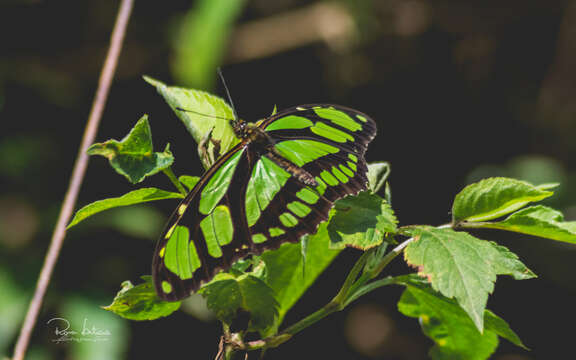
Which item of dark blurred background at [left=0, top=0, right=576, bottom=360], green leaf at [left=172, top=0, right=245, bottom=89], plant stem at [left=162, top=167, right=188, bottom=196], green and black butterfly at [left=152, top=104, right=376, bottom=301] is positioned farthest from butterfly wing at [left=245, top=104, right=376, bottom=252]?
green leaf at [left=172, top=0, right=245, bottom=89]

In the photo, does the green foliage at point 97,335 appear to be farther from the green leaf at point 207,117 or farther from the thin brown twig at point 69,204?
the green leaf at point 207,117

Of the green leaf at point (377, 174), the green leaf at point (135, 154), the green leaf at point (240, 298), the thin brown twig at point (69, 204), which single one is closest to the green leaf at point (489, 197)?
the green leaf at point (377, 174)

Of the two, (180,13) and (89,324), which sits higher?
(180,13)

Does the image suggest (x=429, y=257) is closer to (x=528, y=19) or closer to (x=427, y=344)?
(x=427, y=344)

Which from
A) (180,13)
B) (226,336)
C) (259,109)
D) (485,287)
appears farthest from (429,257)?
(180,13)

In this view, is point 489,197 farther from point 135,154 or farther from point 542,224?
point 135,154

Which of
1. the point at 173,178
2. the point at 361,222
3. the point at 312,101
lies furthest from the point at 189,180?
the point at 312,101

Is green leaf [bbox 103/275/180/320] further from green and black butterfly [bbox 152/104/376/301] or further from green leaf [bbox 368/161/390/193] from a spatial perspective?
green leaf [bbox 368/161/390/193]
